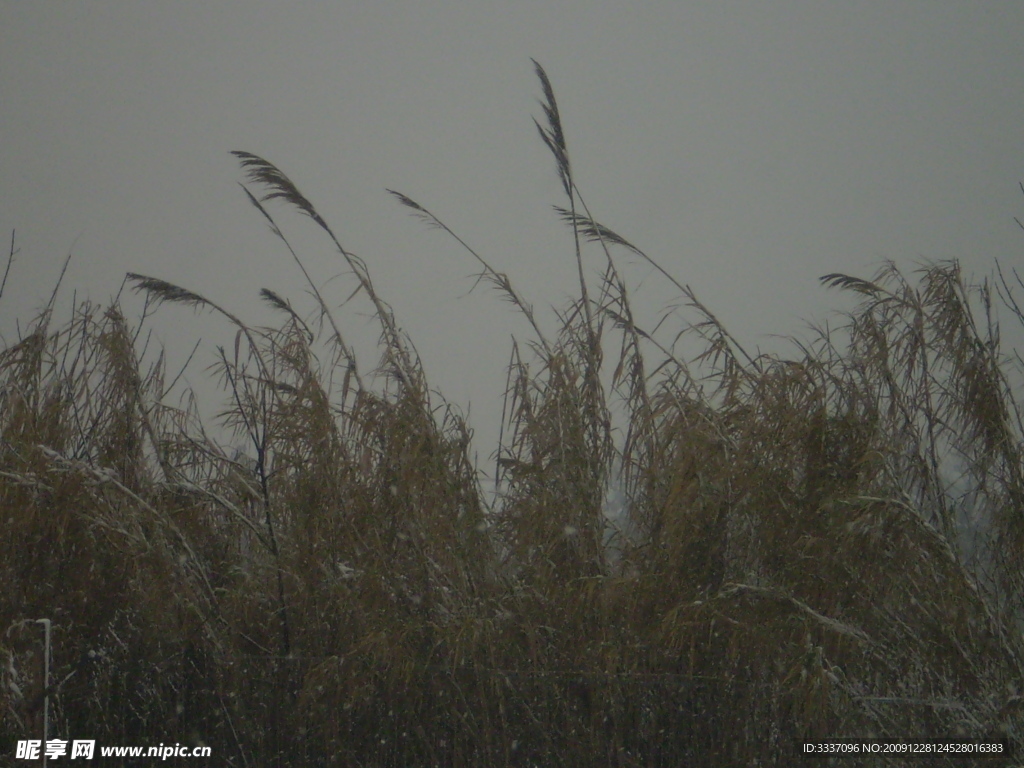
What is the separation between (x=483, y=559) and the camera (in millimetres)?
4188

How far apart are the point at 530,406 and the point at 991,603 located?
203 centimetres

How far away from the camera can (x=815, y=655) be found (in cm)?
338

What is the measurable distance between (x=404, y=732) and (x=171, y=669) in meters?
1.04

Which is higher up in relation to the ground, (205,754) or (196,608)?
(196,608)

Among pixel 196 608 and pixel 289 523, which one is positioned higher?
pixel 289 523

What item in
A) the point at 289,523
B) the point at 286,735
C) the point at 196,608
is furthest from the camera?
the point at 289,523

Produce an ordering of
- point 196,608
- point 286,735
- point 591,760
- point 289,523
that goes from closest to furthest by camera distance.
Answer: point 591,760 < point 286,735 < point 196,608 < point 289,523

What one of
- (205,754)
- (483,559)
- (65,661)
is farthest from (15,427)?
(483,559)

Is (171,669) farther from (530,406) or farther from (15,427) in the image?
(530,406)

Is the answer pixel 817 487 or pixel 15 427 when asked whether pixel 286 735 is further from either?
pixel 817 487

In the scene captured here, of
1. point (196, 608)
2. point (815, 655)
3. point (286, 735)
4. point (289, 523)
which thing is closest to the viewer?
point (815, 655)

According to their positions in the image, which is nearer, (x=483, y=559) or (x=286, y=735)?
(x=286, y=735)

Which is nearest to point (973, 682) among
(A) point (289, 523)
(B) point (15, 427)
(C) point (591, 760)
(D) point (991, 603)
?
(D) point (991, 603)

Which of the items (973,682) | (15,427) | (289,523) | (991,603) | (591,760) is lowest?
(591,760)
